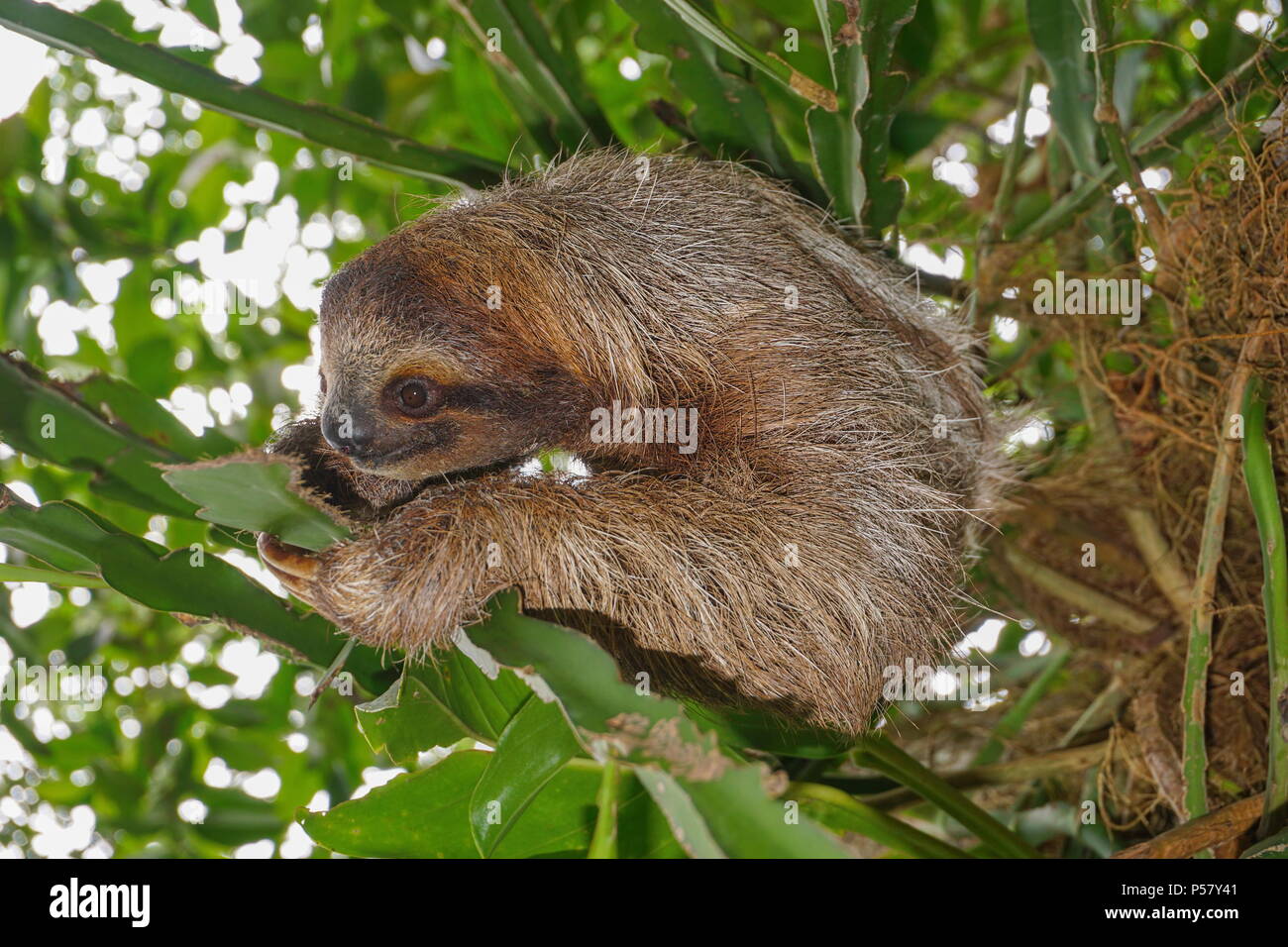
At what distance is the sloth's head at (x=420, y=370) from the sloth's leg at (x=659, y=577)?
11 centimetres

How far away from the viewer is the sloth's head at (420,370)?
191cm

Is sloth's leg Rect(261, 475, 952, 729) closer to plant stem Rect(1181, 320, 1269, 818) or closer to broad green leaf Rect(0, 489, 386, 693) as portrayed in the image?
broad green leaf Rect(0, 489, 386, 693)

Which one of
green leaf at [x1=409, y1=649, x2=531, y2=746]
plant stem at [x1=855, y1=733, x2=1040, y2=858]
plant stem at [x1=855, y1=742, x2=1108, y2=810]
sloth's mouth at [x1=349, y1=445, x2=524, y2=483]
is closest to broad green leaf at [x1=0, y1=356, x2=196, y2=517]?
sloth's mouth at [x1=349, y1=445, x2=524, y2=483]

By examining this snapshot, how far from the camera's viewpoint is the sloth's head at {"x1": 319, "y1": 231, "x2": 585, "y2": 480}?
1.91 m

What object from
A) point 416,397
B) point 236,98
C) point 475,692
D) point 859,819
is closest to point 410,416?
point 416,397

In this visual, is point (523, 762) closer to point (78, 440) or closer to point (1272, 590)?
point (78, 440)

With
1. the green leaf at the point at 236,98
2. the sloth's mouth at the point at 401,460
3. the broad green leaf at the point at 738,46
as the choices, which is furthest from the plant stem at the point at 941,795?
the green leaf at the point at 236,98

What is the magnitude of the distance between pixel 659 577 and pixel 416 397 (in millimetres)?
602

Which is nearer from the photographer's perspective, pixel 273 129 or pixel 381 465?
pixel 381 465

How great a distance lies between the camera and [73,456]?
2.16 metres

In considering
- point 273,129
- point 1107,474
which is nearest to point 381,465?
point 273,129

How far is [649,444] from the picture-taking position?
2068mm
